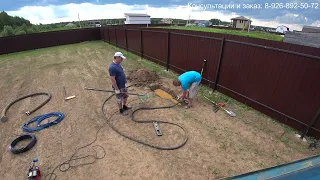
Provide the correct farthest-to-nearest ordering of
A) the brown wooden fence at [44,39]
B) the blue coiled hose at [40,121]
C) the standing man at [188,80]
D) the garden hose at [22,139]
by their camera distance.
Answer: the brown wooden fence at [44,39] → the standing man at [188,80] → the blue coiled hose at [40,121] → the garden hose at [22,139]

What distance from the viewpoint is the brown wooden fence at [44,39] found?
54.2ft

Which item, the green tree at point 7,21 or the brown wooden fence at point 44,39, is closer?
the brown wooden fence at point 44,39

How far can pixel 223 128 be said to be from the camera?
4.71m

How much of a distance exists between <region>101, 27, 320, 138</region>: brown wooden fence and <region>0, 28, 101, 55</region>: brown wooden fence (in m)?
16.8

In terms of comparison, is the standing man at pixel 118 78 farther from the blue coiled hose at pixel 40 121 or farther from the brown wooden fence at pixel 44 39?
the brown wooden fence at pixel 44 39

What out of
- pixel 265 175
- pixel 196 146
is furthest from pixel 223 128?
pixel 265 175

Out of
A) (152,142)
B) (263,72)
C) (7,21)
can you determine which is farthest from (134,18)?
(7,21)

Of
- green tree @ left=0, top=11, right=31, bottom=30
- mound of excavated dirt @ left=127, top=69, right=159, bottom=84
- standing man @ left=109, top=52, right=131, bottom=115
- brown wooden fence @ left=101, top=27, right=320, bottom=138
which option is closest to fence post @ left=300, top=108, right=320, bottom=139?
brown wooden fence @ left=101, top=27, right=320, bottom=138

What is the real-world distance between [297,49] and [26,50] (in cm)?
2167

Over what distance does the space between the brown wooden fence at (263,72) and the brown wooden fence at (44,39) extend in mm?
16813

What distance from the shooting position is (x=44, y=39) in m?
18.5

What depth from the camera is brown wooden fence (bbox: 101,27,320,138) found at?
13.5 ft

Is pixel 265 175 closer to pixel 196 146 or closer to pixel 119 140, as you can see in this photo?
pixel 196 146

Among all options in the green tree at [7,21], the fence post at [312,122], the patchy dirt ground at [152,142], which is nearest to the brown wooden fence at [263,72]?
the fence post at [312,122]
